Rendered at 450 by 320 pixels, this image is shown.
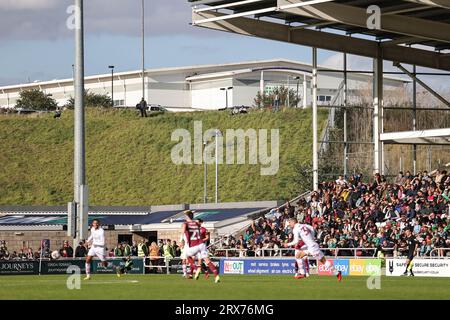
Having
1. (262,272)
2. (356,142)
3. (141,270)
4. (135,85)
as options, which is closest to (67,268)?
(141,270)

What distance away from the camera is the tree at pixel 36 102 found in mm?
130000

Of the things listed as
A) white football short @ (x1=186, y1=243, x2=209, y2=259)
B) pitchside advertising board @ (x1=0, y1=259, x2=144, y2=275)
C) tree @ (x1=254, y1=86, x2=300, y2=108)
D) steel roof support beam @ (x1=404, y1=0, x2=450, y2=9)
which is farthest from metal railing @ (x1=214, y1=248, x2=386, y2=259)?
tree @ (x1=254, y1=86, x2=300, y2=108)

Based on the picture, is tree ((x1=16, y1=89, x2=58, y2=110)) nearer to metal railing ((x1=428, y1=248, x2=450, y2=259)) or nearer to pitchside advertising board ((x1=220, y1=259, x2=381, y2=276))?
pitchside advertising board ((x1=220, y1=259, x2=381, y2=276))

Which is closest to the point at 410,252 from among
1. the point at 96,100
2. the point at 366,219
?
the point at 366,219

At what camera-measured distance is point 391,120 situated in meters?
65.4

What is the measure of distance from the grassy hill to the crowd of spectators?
31.9m

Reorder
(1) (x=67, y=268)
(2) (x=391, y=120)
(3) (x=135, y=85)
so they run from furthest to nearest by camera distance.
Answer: (3) (x=135, y=85) < (2) (x=391, y=120) < (1) (x=67, y=268)

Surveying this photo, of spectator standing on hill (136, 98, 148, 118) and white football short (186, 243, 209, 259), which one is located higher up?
spectator standing on hill (136, 98, 148, 118)

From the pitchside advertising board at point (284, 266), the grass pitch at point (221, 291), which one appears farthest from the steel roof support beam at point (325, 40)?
the grass pitch at point (221, 291)

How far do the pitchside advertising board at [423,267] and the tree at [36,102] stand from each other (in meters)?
90.9

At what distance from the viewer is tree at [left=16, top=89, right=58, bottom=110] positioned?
13000 centimetres

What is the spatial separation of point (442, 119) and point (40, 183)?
42625mm

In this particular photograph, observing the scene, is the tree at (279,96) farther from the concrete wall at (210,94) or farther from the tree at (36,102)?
the tree at (36,102)
